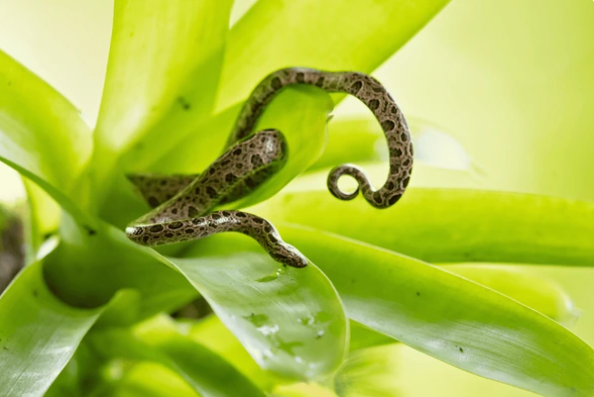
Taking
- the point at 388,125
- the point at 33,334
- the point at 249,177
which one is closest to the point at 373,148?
the point at 388,125

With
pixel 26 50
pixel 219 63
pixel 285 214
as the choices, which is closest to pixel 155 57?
pixel 219 63

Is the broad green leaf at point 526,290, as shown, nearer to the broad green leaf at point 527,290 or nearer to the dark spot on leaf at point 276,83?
the broad green leaf at point 527,290

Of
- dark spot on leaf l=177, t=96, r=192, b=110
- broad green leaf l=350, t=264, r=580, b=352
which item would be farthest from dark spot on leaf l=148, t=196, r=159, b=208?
broad green leaf l=350, t=264, r=580, b=352

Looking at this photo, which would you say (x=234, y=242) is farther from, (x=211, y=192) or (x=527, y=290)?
(x=527, y=290)

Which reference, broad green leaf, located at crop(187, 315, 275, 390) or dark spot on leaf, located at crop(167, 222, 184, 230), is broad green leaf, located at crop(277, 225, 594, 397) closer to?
dark spot on leaf, located at crop(167, 222, 184, 230)

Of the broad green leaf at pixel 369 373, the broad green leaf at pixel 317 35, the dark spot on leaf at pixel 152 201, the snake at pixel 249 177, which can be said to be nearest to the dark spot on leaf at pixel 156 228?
the snake at pixel 249 177

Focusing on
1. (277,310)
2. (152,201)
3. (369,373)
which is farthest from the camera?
(369,373)
